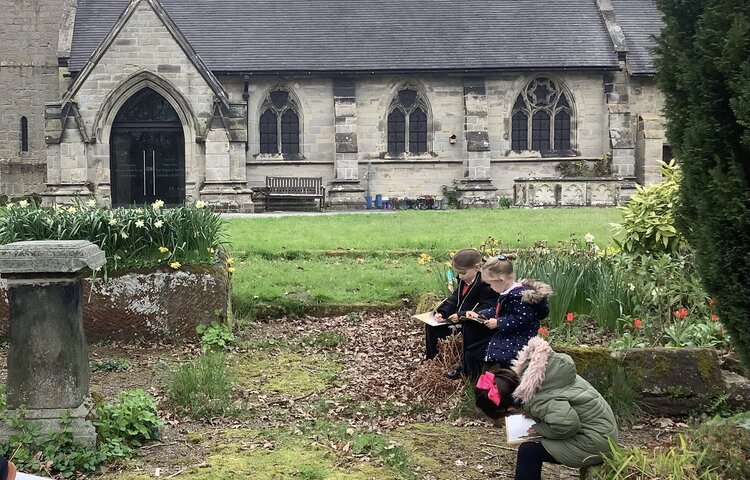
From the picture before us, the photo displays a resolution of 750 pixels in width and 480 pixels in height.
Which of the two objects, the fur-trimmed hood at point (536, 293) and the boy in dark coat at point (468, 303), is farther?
the boy in dark coat at point (468, 303)

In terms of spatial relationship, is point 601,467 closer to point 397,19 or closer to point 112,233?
point 112,233

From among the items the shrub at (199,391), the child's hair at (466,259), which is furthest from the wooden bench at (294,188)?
the child's hair at (466,259)

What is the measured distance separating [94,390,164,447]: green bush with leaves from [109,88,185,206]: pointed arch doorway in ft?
69.1

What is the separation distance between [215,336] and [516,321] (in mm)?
3803

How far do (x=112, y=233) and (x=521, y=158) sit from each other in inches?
869

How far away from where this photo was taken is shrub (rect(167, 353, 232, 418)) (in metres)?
5.55

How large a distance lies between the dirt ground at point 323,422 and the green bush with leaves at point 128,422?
5.4 inches

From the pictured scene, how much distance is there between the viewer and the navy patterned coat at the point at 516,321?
4.86m

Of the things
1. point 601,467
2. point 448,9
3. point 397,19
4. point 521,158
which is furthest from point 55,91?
point 601,467

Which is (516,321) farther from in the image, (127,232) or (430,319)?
(127,232)

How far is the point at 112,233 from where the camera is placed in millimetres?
7832

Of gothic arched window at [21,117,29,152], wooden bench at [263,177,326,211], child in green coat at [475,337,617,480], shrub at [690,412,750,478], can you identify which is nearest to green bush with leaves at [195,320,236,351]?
child in green coat at [475,337,617,480]

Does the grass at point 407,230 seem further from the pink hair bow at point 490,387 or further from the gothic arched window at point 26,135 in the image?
the gothic arched window at point 26,135

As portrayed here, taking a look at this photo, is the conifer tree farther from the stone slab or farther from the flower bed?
the flower bed
